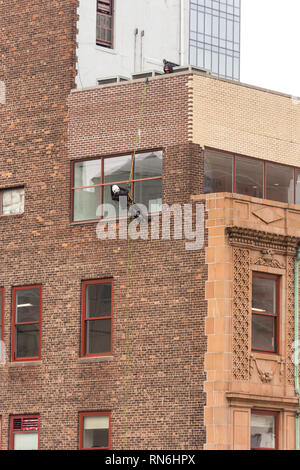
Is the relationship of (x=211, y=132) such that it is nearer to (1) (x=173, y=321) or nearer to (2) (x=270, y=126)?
(2) (x=270, y=126)

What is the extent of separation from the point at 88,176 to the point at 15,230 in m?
3.35

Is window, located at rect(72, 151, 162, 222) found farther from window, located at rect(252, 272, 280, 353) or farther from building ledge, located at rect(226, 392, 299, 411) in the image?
building ledge, located at rect(226, 392, 299, 411)

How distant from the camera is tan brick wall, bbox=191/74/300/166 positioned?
3900cm

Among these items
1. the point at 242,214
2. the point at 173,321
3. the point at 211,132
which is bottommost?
the point at 173,321

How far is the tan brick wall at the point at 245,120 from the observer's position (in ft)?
128

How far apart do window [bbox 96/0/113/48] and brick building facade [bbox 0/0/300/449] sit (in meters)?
2.21

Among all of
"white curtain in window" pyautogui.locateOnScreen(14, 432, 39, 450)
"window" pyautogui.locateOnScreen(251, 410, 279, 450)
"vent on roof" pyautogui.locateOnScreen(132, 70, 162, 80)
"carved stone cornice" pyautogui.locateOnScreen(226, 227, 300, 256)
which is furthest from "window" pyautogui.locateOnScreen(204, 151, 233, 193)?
"white curtain in window" pyautogui.locateOnScreen(14, 432, 39, 450)

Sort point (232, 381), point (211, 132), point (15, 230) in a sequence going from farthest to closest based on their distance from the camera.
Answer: point (15, 230)
point (211, 132)
point (232, 381)

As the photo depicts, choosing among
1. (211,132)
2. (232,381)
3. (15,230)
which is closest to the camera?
(232,381)

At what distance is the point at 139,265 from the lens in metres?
38.7

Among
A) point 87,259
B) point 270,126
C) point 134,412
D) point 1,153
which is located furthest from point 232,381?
point 1,153

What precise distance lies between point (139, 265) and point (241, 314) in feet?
12.5

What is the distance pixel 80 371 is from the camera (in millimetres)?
39062

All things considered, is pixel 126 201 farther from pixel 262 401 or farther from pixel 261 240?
pixel 262 401
